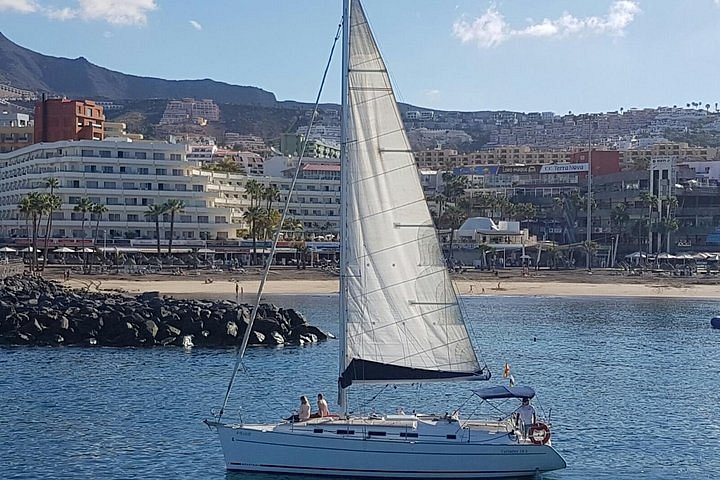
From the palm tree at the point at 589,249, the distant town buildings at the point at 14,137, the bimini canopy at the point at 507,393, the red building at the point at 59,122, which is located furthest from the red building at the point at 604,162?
the bimini canopy at the point at 507,393

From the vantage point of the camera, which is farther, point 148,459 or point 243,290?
point 243,290

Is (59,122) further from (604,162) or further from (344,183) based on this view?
(344,183)

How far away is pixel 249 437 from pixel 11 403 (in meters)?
17.4

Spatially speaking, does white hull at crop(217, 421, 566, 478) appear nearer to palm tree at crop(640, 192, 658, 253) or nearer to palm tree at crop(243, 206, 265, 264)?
palm tree at crop(243, 206, 265, 264)

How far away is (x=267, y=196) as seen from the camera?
138000 millimetres

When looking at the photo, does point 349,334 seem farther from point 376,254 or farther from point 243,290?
point 243,290

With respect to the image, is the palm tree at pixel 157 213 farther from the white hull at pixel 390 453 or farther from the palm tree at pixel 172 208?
the white hull at pixel 390 453

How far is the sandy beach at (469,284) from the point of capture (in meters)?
99.1

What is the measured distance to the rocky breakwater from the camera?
2245 inches

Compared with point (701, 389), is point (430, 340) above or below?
above

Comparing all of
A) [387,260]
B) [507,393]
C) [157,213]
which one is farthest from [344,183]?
[157,213]

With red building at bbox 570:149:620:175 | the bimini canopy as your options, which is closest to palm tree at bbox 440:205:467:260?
red building at bbox 570:149:620:175

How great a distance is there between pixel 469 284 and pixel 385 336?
3411 inches

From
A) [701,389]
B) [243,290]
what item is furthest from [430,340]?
[243,290]
